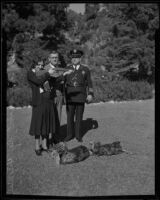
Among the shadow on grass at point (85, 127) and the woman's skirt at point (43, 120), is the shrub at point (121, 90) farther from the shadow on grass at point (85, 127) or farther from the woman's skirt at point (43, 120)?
the woman's skirt at point (43, 120)

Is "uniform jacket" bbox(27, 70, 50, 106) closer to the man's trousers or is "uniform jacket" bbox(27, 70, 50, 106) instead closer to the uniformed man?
the uniformed man

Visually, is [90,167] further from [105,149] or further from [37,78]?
[37,78]

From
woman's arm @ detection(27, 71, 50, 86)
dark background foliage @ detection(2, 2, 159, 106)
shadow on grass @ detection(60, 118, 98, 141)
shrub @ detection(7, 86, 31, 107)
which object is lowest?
shadow on grass @ detection(60, 118, 98, 141)

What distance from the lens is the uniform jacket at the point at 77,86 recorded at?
5.75 meters

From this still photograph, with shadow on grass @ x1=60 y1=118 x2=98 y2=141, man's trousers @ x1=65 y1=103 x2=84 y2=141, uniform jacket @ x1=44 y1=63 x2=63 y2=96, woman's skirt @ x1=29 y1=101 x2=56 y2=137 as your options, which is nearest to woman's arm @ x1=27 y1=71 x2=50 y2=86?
uniform jacket @ x1=44 y1=63 x2=63 y2=96

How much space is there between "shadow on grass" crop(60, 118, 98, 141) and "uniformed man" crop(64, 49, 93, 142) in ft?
0.69

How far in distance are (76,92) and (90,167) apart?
1238 millimetres

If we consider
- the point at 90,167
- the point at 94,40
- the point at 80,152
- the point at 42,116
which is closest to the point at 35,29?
the point at 94,40

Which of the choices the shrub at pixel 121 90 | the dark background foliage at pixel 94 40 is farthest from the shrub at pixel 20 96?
the shrub at pixel 121 90

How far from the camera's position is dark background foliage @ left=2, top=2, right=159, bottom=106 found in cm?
715

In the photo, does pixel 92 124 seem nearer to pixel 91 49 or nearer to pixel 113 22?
pixel 91 49

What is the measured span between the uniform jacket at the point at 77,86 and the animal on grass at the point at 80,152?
0.82m

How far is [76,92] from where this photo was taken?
5754mm

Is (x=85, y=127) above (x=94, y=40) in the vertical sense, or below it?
below
